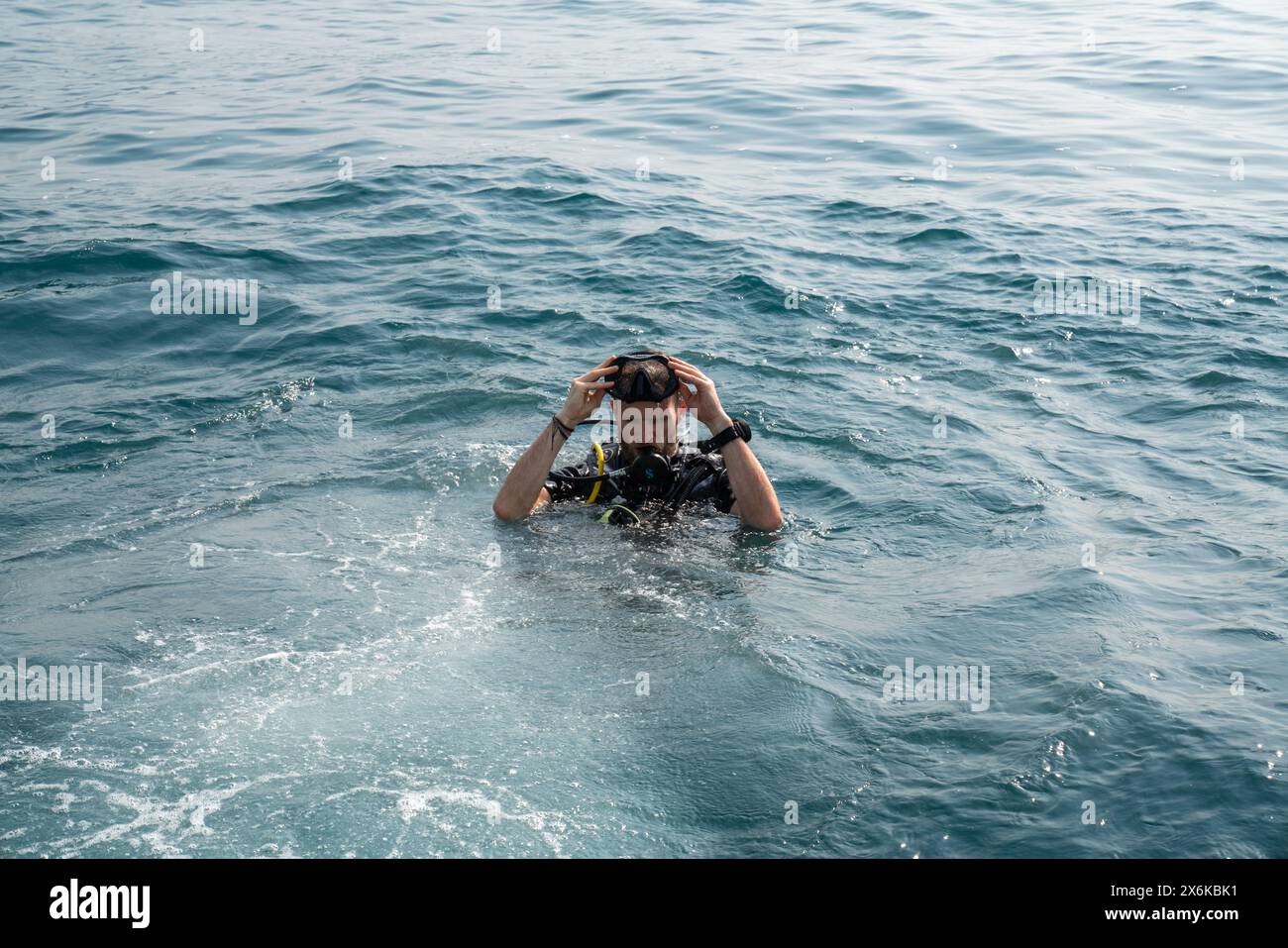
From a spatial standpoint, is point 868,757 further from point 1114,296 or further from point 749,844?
point 1114,296

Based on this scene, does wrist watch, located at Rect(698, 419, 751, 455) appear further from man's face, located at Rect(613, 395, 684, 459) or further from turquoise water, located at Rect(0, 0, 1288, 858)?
turquoise water, located at Rect(0, 0, 1288, 858)

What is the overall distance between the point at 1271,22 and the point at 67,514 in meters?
27.6

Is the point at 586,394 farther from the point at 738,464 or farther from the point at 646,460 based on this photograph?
the point at 738,464

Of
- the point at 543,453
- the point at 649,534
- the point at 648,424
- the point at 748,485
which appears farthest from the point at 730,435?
the point at 543,453

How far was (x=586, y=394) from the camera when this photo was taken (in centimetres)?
754

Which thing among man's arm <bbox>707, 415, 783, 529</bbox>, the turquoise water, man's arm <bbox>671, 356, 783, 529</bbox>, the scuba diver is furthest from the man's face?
the turquoise water

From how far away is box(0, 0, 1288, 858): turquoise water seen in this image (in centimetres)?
533

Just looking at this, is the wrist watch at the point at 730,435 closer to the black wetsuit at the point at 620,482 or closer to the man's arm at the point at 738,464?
the man's arm at the point at 738,464

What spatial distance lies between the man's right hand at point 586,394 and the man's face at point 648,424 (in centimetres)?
22

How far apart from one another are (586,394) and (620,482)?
87cm

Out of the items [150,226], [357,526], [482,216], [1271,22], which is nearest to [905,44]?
[1271,22]

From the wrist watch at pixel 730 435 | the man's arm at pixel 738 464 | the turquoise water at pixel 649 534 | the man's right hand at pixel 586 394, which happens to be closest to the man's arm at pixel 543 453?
the man's right hand at pixel 586 394

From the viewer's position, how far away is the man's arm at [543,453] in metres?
7.55

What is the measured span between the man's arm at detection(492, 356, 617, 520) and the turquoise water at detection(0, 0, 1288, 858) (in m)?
0.18
